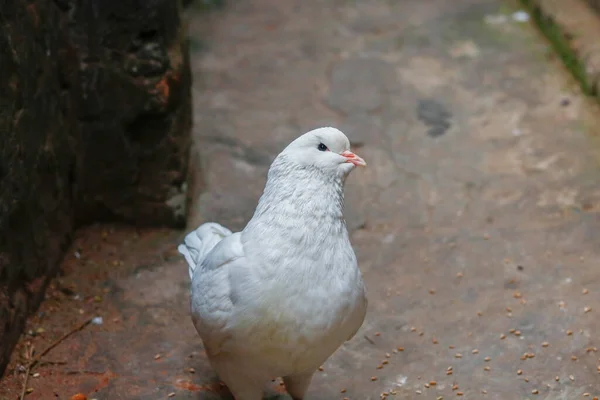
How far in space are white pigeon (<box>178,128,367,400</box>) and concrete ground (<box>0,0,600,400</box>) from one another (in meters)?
0.66

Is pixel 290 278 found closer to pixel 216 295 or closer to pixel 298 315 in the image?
pixel 298 315

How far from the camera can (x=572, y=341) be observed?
3.60 m

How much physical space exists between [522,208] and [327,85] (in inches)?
74.7

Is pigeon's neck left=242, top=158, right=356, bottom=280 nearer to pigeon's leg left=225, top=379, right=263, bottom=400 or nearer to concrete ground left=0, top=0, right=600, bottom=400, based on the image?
pigeon's leg left=225, top=379, right=263, bottom=400

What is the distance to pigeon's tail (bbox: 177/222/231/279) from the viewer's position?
3.32 meters

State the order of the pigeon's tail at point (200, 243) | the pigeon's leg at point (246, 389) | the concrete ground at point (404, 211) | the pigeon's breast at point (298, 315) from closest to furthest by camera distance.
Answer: the pigeon's breast at point (298, 315), the pigeon's leg at point (246, 389), the pigeon's tail at point (200, 243), the concrete ground at point (404, 211)

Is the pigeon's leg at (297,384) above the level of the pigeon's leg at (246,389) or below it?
below

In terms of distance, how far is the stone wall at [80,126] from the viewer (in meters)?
3.57

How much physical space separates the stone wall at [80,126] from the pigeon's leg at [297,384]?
4.04 ft

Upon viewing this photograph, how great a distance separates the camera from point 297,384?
3.17 m

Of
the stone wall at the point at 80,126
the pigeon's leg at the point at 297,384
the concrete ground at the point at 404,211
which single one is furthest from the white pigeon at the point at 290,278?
the stone wall at the point at 80,126

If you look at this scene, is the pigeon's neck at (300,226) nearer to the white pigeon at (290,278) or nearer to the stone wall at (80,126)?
the white pigeon at (290,278)

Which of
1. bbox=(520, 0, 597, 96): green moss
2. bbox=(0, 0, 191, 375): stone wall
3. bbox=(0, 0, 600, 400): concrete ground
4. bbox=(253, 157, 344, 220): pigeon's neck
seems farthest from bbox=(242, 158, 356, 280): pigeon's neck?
bbox=(520, 0, 597, 96): green moss

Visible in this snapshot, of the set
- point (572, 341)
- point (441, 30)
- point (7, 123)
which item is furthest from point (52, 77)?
point (441, 30)
